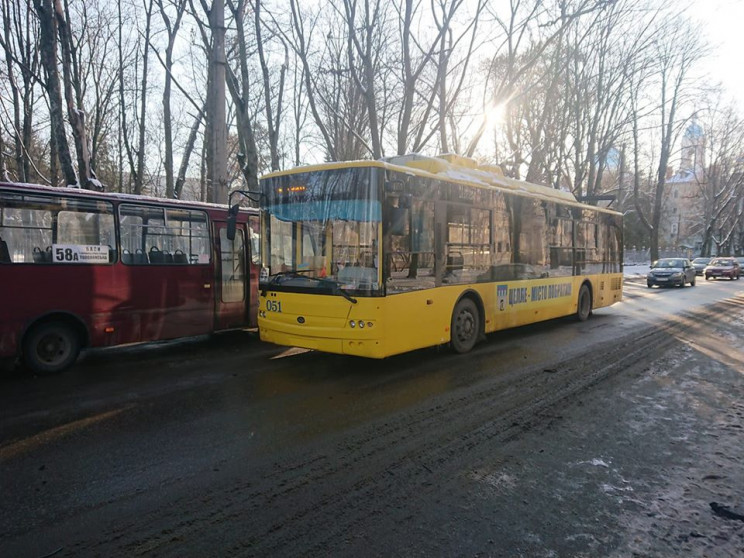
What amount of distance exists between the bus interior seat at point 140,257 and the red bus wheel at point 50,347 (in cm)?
143

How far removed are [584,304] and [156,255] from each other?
407 inches

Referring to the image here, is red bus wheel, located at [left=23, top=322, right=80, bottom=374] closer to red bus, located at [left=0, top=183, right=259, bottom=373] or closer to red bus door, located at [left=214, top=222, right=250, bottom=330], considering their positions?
red bus, located at [left=0, top=183, right=259, bottom=373]

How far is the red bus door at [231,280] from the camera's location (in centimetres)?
955

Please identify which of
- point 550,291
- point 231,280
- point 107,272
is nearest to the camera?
point 107,272

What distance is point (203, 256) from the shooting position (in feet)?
30.5

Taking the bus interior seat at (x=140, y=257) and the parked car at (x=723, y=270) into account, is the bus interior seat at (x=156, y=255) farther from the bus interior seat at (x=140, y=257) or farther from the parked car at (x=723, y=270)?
the parked car at (x=723, y=270)

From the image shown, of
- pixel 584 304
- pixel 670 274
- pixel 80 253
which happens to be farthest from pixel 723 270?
pixel 80 253

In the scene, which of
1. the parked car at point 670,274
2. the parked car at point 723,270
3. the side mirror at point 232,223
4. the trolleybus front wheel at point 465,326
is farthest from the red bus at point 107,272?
the parked car at point 723,270

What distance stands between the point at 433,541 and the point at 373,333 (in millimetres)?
3752

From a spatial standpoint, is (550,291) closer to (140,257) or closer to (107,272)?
(140,257)

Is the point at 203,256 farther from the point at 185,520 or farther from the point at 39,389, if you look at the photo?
the point at 185,520

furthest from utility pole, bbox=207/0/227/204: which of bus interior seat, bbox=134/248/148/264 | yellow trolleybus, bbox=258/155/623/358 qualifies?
yellow trolleybus, bbox=258/155/623/358

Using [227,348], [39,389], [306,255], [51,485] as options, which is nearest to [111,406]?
[39,389]

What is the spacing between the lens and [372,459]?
4.25 m
